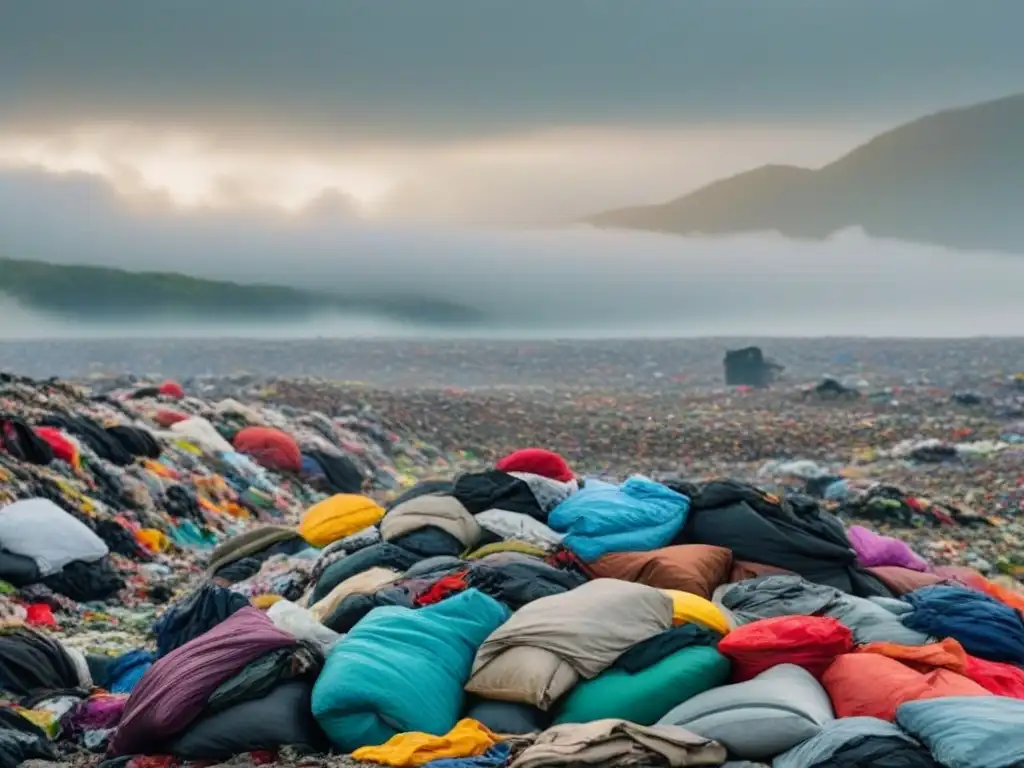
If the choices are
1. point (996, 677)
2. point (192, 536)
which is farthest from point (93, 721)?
point (192, 536)

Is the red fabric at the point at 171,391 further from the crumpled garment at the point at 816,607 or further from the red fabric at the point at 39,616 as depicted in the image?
the crumpled garment at the point at 816,607

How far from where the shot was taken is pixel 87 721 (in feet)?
16.6

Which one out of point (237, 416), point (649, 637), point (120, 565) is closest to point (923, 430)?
point (237, 416)

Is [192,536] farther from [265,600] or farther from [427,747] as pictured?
[427,747]

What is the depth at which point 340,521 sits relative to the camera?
24.4 feet

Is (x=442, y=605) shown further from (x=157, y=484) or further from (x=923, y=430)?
(x=923, y=430)

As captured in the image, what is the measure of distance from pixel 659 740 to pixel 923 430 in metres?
15.5

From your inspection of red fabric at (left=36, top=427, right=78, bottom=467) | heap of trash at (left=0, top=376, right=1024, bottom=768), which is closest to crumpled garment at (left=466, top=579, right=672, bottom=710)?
heap of trash at (left=0, top=376, right=1024, bottom=768)

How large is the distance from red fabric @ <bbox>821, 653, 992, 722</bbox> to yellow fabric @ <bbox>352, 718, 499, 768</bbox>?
48.5 inches

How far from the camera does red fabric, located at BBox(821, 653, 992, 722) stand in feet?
13.4

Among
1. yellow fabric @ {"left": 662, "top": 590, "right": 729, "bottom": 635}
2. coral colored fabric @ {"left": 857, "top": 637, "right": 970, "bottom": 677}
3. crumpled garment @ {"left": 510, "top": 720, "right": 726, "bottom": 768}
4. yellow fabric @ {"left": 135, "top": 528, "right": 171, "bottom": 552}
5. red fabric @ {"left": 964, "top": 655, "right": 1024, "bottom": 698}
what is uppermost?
yellow fabric @ {"left": 662, "top": 590, "right": 729, "bottom": 635}

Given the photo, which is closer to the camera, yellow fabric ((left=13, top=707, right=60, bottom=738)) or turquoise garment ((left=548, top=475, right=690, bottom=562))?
yellow fabric ((left=13, top=707, right=60, bottom=738))

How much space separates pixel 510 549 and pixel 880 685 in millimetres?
2070

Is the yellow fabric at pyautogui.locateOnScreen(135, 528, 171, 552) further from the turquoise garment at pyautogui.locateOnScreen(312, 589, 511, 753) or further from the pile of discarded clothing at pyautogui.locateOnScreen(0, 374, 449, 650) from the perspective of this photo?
the turquoise garment at pyautogui.locateOnScreen(312, 589, 511, 753)
